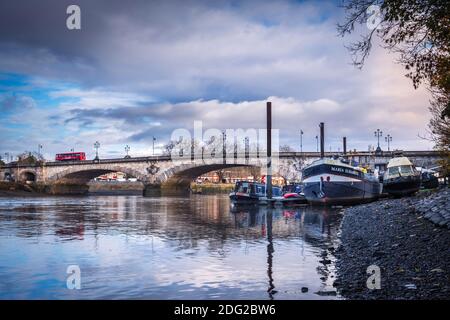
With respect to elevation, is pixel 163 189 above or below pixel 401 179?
below

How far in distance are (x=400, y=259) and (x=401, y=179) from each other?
3347cm

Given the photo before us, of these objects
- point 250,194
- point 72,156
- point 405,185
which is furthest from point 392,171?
point 72,156

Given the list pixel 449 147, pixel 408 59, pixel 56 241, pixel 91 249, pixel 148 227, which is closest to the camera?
pixel 408 59

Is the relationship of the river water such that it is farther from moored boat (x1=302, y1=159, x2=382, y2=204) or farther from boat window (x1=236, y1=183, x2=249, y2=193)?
boat window (x1=236, y1=183, x2=249, y2=193)

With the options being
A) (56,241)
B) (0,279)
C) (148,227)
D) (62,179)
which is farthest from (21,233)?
(62,179)

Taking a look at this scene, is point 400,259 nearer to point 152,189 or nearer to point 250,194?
point 250,194

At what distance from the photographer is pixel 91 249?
16016 millimetres

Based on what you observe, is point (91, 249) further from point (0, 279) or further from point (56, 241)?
point (0, 279)

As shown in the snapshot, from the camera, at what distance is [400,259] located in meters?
11.4

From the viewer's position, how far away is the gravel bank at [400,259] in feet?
28.4

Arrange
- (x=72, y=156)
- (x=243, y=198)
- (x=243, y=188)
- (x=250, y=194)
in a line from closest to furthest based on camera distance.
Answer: (x=243, y=198) < (x=250, y=194) < (x=243, y=188) < (x=72, y=156)

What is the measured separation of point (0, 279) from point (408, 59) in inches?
451

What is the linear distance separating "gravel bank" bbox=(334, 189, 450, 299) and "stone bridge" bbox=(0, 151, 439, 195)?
55.0m

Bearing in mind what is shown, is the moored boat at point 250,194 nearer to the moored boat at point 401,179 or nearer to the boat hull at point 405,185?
the moored boat at point 401,179
